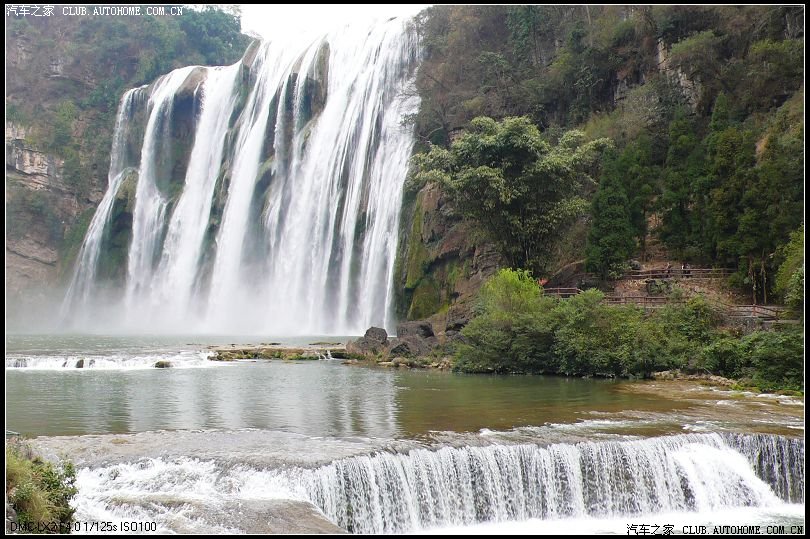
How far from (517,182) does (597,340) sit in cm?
949

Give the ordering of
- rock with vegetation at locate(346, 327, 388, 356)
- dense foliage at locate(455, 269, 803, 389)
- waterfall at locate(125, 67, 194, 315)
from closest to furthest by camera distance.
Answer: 1. dense foliage at locate(455, 269, 803, 389)
2. rock with vegetation at locate(346, 327, 388, 356)
3. waterfall at locate(125, 67, 194, 315)

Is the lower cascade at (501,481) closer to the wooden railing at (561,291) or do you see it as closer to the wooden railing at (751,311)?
the wooden railing at (751,311)

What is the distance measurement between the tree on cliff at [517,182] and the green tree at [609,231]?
1.07 meters

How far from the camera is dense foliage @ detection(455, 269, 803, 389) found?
22.7 meters

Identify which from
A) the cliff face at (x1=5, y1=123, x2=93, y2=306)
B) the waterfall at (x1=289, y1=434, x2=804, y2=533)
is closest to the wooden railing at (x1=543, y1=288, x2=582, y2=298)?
the waterfall at (x1=289, y1=434, x2=804, y2=533)

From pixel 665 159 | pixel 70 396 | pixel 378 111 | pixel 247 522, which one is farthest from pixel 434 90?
pixel 247 522

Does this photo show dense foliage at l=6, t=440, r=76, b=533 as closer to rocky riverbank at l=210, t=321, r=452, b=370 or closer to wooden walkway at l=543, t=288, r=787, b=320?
rocky riverbank at l=210, t=321, r=452, b=370

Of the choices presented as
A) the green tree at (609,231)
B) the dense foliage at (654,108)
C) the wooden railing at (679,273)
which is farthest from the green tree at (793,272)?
the green tree at (609,231)

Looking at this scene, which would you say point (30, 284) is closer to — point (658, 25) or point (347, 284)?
point (347, 284)

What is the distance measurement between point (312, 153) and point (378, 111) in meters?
5.38

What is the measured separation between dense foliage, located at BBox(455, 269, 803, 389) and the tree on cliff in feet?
18.3

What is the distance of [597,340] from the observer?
79.9ft

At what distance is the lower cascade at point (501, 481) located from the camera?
39.8ft

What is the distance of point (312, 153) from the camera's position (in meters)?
49.2
